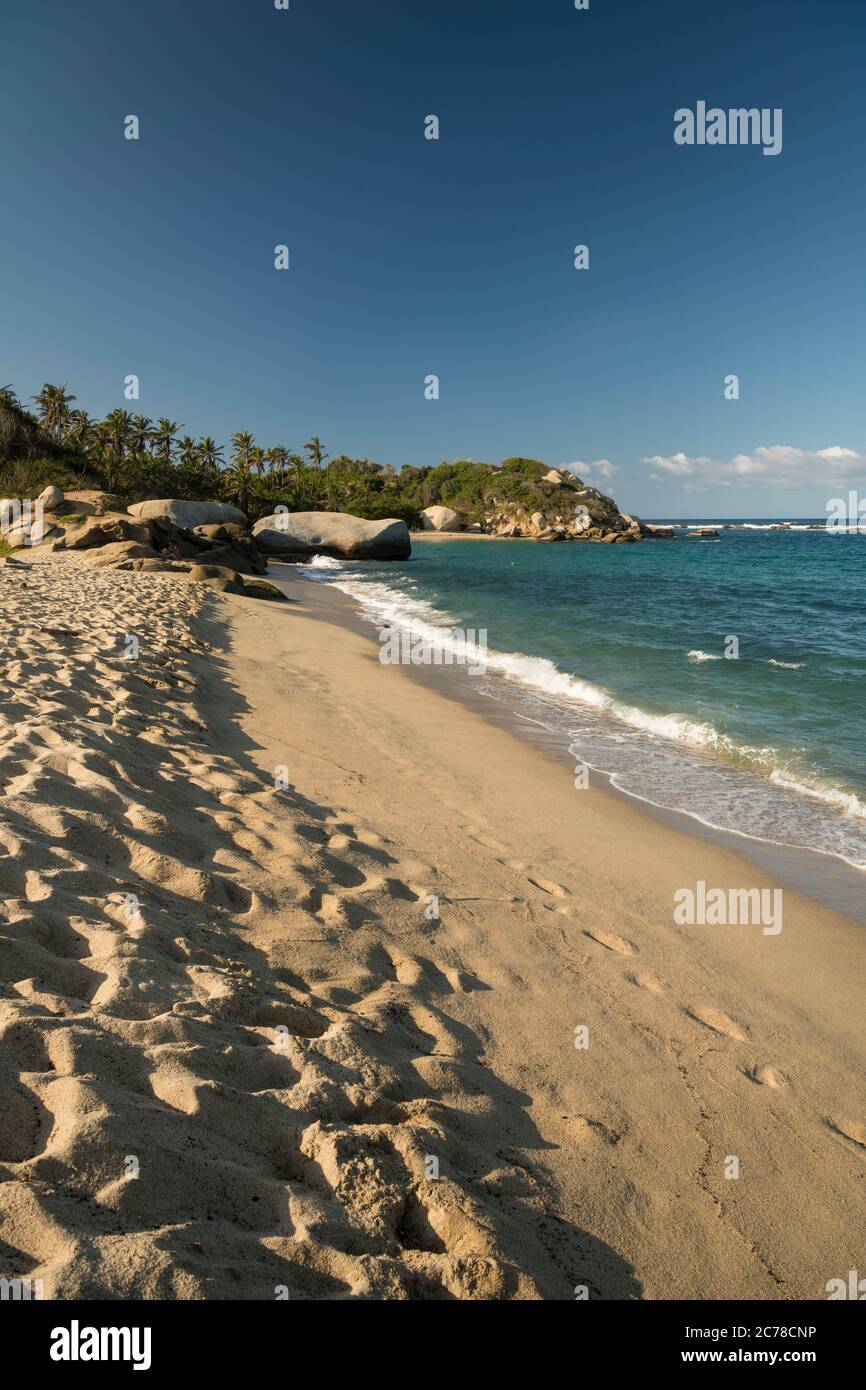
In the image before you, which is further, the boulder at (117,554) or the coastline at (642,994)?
the boulder at (117,554)

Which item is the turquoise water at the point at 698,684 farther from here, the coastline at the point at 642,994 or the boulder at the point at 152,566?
the boulder at the point at 152,566

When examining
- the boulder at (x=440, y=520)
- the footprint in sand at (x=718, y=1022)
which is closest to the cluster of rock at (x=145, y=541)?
the footprint in sand at (x=718, y=1022)

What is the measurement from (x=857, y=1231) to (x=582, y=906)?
2.46 m

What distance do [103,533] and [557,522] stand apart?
81437 mm

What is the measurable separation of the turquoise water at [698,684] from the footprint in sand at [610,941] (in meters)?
3.05

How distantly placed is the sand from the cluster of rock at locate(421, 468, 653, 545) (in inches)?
3686

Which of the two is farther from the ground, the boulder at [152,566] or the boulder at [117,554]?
the boulder at [117,554]

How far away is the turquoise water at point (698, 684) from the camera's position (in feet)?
26.4

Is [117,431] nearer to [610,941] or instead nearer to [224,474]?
[224,474]

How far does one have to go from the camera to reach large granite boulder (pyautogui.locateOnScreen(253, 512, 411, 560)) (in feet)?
157

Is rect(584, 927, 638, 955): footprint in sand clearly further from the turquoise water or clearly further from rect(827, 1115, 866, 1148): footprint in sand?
the turquoise water

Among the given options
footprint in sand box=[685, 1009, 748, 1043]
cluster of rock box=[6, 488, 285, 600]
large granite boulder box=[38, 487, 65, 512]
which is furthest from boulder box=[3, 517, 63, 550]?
footprint in sand box=[685, 1009, 748, 1043]

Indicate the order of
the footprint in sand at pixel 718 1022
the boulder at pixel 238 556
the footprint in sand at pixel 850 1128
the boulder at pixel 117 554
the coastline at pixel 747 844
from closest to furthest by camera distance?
the footprint in sand at pixel 850 1128 < the footprint in sand at pixel 718 1022 < the coastline at pixel 747 844 < the boulder at pixel 117 554 < the boulder at pixel 238 556
